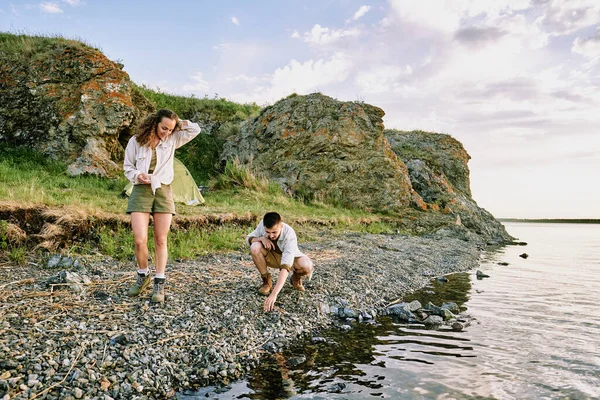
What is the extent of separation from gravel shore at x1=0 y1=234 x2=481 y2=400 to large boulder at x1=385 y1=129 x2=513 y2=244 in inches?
629

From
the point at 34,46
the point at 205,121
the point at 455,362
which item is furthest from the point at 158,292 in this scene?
the point at 205,121

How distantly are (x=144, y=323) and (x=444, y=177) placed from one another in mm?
25450

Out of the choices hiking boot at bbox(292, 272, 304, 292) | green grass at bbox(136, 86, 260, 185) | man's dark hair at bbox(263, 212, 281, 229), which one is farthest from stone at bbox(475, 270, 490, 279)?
green grass at bbox(136, 86, 260, 185)

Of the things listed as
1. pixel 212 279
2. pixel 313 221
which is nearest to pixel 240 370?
pixel 212 279

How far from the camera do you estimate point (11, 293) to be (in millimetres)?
5762

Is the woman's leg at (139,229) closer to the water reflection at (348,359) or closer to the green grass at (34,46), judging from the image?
the water reflection at (348,359)

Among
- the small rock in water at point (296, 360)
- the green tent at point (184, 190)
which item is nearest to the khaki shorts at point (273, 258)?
the small rock in water at point (296, 360)

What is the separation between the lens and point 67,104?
17281 mm

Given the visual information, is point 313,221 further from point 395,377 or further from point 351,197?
point 395,377

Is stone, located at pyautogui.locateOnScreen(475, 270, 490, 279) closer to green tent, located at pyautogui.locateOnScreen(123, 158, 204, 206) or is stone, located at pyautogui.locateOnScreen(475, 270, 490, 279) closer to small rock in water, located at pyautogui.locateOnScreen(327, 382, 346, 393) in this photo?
small rock in water, located at pyautogui.locateOnScreen(327, 382, 346, 393)

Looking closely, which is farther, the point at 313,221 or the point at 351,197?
the point at 351,197

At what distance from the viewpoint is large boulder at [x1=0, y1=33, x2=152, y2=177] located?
54.3ft

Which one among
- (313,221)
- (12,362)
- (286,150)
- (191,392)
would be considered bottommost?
(191,392)

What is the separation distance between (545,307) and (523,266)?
7.38 m
